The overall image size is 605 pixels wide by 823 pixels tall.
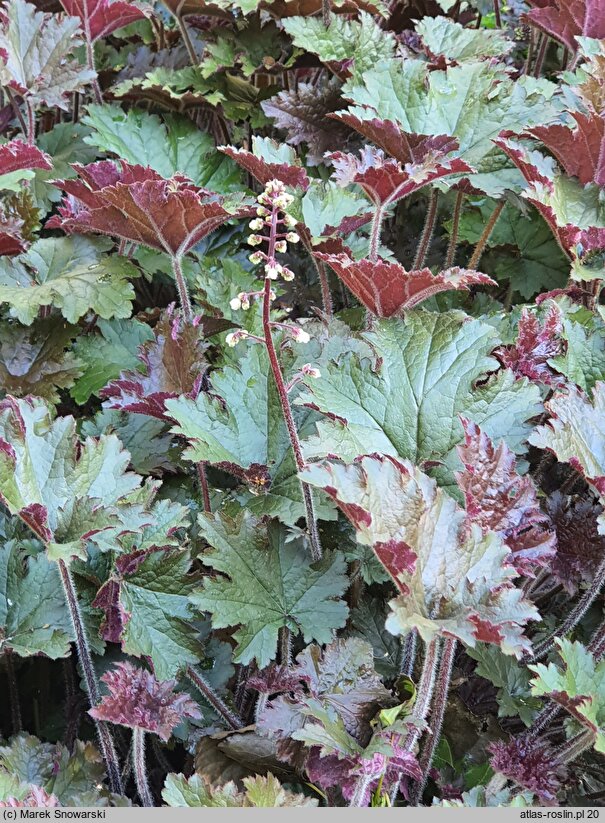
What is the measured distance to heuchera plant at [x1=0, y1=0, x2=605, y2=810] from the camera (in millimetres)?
1397

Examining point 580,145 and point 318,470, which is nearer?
point 318,470

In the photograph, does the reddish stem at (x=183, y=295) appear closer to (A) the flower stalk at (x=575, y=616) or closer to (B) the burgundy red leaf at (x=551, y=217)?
(B) the burgundy red leaf at (x=551, y=217)

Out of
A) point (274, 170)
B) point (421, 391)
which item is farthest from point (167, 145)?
point (421, 391)

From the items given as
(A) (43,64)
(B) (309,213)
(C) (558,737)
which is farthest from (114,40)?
(C) (558,737)

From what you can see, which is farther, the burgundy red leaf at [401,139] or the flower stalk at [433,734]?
the burgundy red leaf at [401,139]

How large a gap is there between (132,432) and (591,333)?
129 centimetres

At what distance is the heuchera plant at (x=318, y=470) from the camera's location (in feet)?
4.58

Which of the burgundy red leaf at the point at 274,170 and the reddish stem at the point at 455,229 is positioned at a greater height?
the burgundy red leaf at the point at 274,170

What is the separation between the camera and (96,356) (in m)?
2.35

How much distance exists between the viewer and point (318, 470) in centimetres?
128

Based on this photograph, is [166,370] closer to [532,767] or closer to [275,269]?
[275,269]

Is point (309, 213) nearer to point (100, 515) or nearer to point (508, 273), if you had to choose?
point (508, 273)

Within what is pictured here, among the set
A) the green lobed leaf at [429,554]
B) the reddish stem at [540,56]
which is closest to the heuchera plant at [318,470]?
the green lobed leaf at [429,554]

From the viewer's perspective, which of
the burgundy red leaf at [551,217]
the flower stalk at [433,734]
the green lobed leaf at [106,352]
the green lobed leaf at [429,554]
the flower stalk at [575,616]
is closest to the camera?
the green lobed leaf at [429,554]
